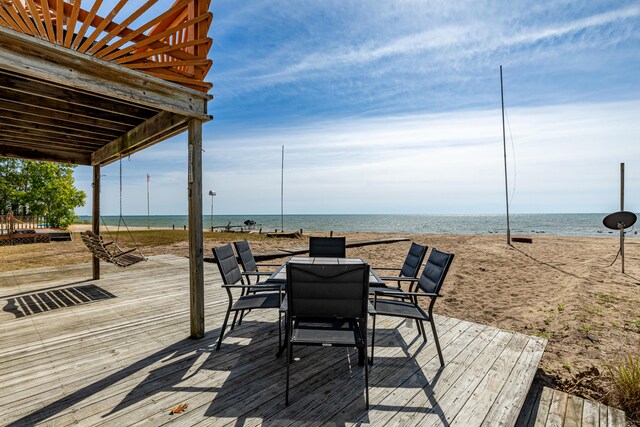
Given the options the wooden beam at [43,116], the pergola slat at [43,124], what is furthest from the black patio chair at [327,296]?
the pergola slat at [43,124]

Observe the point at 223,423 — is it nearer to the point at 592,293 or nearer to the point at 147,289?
the point at 147,289

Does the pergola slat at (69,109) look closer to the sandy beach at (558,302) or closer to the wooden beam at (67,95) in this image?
the wooden beam at (67,95)

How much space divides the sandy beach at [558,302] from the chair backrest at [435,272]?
1187 millimetres

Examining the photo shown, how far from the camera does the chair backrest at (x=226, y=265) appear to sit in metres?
2.76

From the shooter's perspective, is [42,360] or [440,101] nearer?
[42,360]

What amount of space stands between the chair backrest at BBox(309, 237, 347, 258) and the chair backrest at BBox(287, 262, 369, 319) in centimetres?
212

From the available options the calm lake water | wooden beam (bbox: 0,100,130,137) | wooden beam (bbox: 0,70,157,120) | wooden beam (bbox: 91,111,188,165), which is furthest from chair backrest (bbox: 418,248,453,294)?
the calm lake water

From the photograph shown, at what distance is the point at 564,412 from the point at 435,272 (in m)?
1.25

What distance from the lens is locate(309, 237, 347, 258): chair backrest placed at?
13.6 ft

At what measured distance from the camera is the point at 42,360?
94.3 inches

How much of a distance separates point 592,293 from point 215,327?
6.99 metres

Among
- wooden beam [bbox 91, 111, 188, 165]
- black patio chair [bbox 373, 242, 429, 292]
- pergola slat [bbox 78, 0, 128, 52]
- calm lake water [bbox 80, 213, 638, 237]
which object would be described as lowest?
calm lake water [bbox 80, 213, 638, 237]

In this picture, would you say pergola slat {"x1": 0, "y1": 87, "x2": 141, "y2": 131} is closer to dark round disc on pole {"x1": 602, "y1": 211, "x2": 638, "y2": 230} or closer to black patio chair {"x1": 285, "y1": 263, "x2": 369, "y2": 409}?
black patio chair {"x1": 285, "y1": 263, "x2": 369, "y2": 409}

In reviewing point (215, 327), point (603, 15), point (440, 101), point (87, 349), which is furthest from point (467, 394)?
point (440, 101)
